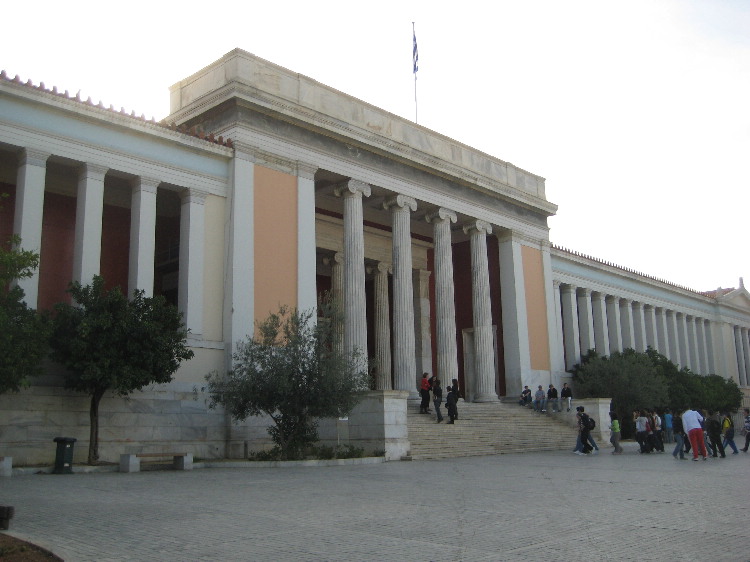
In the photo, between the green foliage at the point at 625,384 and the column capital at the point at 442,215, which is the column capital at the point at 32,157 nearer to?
the column capital at the point at 442,215

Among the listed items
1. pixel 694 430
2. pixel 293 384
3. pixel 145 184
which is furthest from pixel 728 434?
pixel 145 184

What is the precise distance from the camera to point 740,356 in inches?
2090

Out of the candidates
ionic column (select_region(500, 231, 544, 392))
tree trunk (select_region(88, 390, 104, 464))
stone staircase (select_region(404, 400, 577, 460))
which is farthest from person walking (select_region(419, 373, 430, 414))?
tree trunk (select_region(88, 390, 104, 464))

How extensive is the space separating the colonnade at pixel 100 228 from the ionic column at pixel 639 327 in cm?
2895

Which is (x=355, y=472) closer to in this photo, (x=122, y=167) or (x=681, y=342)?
(x=122, y=167)

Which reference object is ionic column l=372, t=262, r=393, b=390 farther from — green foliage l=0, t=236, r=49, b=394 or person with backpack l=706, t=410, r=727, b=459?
green foliage l=0, t=236, r=49, b=394

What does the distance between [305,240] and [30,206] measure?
8403 millimetres

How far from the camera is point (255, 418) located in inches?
837

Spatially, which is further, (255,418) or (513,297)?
(513,297)

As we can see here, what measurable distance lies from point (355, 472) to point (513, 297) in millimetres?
18227

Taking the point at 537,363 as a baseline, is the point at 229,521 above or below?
below

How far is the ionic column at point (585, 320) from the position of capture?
127ft

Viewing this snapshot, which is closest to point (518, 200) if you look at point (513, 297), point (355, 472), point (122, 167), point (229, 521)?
point (513, 297)

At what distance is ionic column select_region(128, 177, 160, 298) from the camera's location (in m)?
20.1
